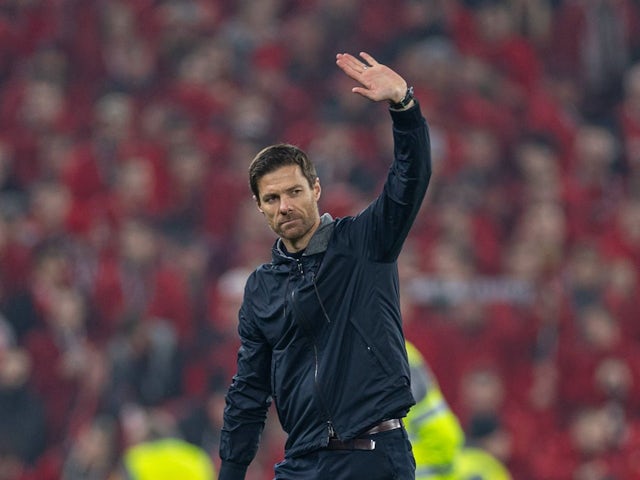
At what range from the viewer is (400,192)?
392cm

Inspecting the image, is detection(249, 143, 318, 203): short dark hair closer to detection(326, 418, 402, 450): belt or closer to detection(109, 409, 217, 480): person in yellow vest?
detection(326, 418, 402, 450): belt

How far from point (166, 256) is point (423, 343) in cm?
185

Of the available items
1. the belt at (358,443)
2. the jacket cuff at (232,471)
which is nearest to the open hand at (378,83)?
the belt at (358,443)

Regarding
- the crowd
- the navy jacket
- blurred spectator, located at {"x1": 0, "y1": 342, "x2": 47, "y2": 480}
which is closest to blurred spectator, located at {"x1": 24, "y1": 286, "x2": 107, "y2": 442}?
the crowd

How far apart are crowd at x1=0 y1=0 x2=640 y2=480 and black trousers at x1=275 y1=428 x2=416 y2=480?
4090mm

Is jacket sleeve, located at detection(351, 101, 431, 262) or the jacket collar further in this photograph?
the jacket collar

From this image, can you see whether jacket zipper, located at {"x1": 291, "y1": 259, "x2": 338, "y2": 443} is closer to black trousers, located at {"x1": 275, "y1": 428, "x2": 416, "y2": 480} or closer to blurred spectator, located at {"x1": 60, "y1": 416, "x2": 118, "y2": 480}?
black trousers, located at {"x1": 275, "y1": 428, "x2": 416, "y2": 480}

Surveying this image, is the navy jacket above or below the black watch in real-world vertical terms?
below

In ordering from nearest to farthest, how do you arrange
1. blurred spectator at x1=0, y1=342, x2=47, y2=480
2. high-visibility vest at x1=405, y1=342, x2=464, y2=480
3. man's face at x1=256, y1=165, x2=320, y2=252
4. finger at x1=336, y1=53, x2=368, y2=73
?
1. finger at x1=336, y1=53, x2=368, y2=73
2. man's face at x1=256, y1=165, x2=320, y2=252
3. high-visibility vest at x1=405, y1=342, x2=464, y2=480
4. blurred spectator at x1=0, y1=342, x2=47, y2=480

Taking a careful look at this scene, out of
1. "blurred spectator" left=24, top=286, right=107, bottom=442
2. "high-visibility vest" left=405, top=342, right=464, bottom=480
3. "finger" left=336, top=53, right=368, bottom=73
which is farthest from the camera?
"blurred spectator" left=24, top=286, right=107, bottom=442

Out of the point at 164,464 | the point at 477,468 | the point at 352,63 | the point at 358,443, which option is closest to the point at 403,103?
the point at 352,63

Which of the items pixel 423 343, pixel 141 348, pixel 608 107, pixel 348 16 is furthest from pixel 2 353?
pixel 608 107

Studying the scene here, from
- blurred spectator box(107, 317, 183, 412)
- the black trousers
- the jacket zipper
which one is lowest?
blurred spectator box(107, 317, 183, 412)

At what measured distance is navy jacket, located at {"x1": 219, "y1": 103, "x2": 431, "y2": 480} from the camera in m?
3.95
